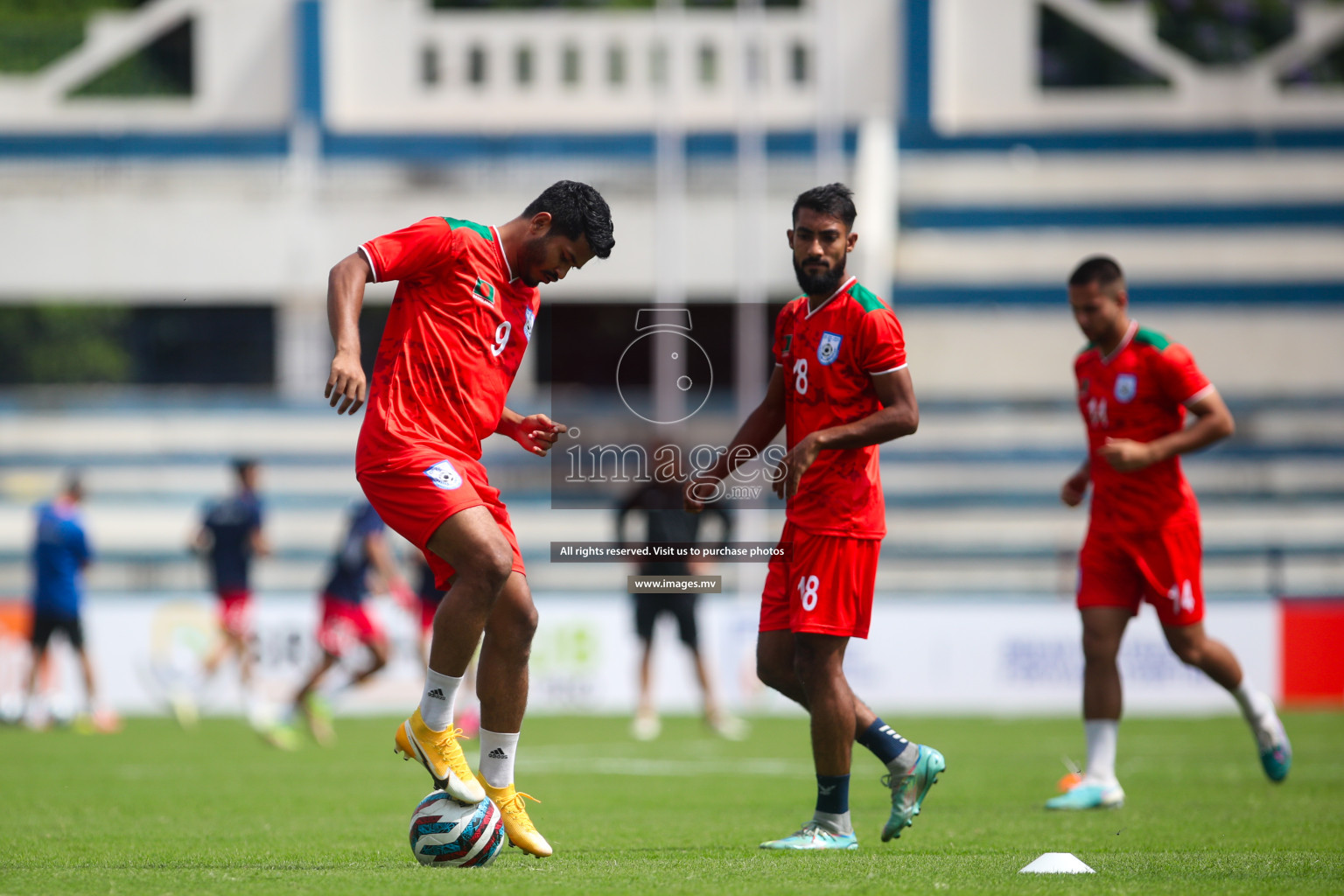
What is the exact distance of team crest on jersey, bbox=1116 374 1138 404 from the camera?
7910 mm

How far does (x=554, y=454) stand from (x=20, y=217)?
11.2 meters

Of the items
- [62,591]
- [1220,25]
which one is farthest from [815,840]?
[1220,25]

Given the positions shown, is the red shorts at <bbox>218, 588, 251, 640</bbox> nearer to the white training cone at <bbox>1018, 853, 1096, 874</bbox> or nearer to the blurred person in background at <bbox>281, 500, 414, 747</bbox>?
the blurred person in background at <bbox>281, 500, 414, 747</bbox>

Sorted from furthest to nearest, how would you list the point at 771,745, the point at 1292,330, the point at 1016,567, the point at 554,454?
the point at 1292,330 < the point at 554,454 < the point at 1016,567 < the point at 771,745

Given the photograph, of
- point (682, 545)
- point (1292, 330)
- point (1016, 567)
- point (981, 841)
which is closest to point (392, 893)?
point (981, 841)

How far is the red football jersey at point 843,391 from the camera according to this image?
593 centimetres

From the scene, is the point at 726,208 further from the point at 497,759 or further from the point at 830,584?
the point at 497,759

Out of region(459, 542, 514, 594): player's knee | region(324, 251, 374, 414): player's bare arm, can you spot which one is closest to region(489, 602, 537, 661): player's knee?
region(459, 542, 514, 594): player's knee

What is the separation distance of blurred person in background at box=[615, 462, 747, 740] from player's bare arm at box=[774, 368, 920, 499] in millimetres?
7653

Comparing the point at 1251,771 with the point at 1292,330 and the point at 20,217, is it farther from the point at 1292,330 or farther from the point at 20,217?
the point at 20,217

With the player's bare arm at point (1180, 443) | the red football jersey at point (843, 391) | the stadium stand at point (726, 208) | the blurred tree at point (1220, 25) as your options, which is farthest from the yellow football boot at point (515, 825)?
the blurred tree at point (1220, 25)

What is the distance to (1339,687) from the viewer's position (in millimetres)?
17000

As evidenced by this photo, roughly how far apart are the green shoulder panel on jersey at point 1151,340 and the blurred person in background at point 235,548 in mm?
10581

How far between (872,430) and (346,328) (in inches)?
75.7
